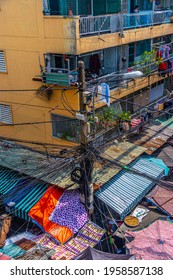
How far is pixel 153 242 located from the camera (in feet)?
40.4

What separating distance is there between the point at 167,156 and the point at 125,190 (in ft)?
17.3

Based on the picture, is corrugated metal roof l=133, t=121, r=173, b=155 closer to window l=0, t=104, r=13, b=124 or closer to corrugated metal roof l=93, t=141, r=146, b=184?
corrugated metal roof l=93, t=141, r=146, b=184

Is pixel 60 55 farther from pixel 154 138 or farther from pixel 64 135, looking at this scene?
pixel 154 138

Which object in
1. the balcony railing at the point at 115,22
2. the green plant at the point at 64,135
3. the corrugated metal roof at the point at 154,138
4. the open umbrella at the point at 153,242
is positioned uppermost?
the balcony railing at the point at 115,22

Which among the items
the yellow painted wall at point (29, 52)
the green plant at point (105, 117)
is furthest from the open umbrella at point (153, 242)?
the yellow painted wall at point (29, 52)

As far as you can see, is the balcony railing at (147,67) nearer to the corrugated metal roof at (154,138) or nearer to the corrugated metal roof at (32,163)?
the corrugated metal roof at (154,138)

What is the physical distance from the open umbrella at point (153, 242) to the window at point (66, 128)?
663 centimetres

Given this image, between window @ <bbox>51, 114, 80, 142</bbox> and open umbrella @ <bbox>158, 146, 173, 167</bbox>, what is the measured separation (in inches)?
235

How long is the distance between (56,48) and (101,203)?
8.11 meters

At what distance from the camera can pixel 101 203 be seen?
49.9 feet

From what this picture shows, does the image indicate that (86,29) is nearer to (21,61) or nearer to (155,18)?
(21,61)

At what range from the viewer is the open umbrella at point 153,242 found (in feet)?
38.5

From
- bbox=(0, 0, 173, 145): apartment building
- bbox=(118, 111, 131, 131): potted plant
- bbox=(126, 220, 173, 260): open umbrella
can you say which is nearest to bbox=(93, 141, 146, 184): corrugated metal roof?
bbox=(118, 111, 131, 131): potted plant

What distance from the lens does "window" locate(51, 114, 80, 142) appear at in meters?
17.4
